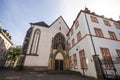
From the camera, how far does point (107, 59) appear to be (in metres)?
10.2

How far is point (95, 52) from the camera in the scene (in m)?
9.91

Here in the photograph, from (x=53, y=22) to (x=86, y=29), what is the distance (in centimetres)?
1237

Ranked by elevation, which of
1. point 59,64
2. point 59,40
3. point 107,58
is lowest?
point 59,64

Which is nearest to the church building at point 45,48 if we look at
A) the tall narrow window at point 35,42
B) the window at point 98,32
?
the tall narrow window at point 35,42

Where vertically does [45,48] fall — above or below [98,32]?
below

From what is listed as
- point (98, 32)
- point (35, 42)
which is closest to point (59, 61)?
point (35, 42)

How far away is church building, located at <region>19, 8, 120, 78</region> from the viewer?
392 inches

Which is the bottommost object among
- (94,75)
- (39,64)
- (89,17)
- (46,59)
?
(94,75)

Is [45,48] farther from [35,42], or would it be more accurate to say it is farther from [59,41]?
[59,41]

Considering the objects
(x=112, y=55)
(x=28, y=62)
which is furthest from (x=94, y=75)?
(x=28, y=62)

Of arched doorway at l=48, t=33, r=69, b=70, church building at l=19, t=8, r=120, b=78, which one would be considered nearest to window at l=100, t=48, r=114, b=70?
church building at l=19, t=8, r=120, b=78

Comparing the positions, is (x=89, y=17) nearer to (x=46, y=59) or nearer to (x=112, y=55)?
(x=112, y=55)

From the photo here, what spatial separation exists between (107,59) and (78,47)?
187 inches

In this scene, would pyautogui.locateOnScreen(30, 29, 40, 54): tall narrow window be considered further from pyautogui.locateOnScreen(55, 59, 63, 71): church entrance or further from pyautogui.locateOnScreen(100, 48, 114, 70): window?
pyautogui.locateOnScreen(100, 48, 114, 70): window
